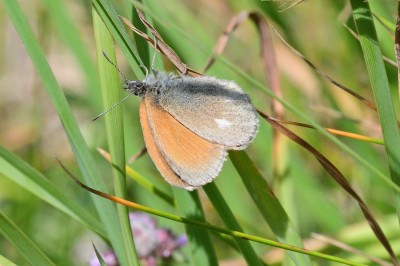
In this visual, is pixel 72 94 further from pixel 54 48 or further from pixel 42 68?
pixel 42 68

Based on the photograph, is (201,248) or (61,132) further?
(61,132)

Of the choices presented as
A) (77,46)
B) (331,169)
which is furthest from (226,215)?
(77,46)

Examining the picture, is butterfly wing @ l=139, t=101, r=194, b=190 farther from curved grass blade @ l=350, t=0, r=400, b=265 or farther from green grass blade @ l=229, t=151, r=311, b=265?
curved grass blade @ l=350, t=0, r=400, b=265

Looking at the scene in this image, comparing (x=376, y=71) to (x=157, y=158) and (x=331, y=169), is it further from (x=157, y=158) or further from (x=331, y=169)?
(x=157, y=158)

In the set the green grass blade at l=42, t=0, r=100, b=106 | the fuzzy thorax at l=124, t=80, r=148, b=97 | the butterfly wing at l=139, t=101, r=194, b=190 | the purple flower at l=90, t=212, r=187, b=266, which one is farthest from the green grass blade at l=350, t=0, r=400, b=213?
the green grass blade at l=42, t=0, r=100, b=106

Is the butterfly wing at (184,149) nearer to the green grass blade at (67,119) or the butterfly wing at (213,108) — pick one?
the butterfly wing at (213,108)

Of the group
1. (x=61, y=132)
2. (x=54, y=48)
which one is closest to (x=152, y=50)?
(x=61, y=132)
